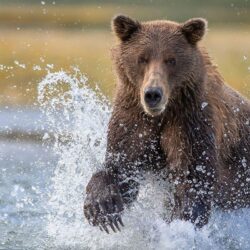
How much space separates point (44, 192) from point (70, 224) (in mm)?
1697

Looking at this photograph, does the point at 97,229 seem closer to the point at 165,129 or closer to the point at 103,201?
the point at 103,201

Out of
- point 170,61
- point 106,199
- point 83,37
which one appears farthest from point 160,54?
point 83,37

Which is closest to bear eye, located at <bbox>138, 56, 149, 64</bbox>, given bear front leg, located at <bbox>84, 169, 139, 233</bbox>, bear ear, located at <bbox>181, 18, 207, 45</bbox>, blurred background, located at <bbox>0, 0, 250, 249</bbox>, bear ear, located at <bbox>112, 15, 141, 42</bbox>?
bear ear, located at <bbox>112, 15, 141, 42</bbox>

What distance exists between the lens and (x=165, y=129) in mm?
8312

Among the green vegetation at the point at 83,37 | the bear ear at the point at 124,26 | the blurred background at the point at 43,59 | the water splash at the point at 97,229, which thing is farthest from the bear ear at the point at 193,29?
the green vegetation at the point at 83,37

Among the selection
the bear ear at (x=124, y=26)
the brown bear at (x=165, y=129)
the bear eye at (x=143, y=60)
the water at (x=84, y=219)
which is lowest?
the water at (x=84, y=219)

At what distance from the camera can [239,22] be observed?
2681 centimetres

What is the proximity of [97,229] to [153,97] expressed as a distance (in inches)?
61.1

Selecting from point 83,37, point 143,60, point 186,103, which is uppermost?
point 143,60

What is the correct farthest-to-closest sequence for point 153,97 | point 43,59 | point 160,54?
point 43,59 < point 160,54 < point 153,97

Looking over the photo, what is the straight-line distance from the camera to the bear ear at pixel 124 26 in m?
8.23

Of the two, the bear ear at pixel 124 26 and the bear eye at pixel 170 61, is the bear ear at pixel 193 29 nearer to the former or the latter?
the bear eye at pixel 170 61

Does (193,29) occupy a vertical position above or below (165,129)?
above

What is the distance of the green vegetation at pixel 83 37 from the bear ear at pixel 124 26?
7.73m
